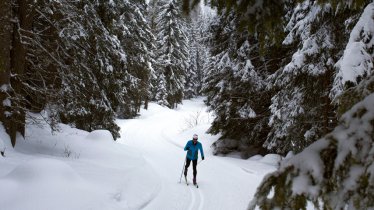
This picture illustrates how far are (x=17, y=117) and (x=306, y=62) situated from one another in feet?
30.0

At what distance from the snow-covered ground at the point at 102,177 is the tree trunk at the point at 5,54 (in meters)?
0.62

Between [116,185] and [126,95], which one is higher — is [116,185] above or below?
below

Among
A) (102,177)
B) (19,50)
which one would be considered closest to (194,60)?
(19,50)

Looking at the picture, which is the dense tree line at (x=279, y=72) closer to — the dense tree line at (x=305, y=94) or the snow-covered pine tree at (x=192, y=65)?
the dense tree line at (x=305, y=94)

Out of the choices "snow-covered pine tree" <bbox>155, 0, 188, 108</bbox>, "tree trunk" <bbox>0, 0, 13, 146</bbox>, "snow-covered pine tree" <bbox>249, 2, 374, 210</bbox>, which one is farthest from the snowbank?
"snow-covered pine tree" <bbox>155, 0, 188, 108</bbox>

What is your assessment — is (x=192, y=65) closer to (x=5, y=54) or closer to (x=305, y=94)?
(x=305, y=94)

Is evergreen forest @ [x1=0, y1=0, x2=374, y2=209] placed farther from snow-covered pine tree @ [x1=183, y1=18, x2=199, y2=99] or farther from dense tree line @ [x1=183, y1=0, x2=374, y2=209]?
snow-covered pine tree @ [x1=183, y1=18, x2=199, y2=99]

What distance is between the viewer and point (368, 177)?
2113mm

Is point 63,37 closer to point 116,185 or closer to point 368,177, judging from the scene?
point 116,185

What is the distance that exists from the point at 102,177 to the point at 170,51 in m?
39.5

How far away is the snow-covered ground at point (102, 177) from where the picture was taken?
7.66m

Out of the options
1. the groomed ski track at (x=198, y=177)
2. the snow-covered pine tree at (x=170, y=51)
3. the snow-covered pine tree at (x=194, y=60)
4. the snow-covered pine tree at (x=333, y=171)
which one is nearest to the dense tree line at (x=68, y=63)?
the snow-covered pine tree at (x=333, y=171)

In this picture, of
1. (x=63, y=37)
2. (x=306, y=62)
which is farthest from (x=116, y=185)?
(x=306, y=62)

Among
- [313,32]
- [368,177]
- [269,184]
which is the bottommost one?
[269,184]
